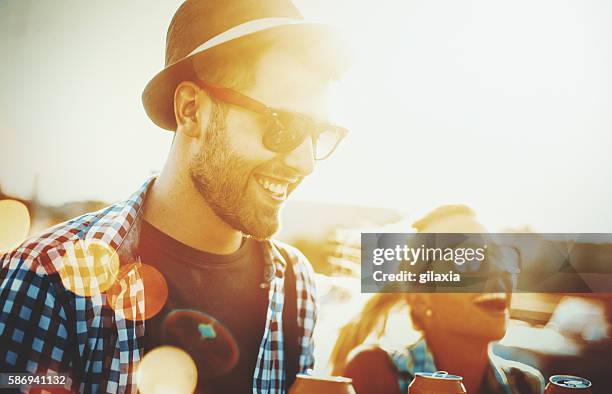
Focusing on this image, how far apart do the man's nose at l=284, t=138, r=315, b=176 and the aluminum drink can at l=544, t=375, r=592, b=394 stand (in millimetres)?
1068

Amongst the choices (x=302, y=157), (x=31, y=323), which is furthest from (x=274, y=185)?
(x=31, y=323)

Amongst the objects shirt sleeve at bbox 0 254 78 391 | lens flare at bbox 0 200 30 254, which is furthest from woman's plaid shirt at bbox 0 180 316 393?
lens flare at bbox 0 200 30 254

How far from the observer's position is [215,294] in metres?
1.55

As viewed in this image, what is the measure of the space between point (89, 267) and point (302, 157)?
716 mm

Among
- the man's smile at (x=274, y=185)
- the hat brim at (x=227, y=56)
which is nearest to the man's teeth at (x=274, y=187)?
the man's smile at (x=274, y=185)

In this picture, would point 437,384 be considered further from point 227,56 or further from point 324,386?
point 227,56

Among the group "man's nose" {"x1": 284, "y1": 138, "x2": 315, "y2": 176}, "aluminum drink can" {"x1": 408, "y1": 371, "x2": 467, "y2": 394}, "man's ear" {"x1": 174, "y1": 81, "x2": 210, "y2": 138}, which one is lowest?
"aluminum drink can" {"x1": 408, "y1": 371, "x2": 467, "y2": 394}

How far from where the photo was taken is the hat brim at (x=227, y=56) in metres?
1.51

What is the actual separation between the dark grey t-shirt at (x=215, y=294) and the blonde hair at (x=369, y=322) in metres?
0.37

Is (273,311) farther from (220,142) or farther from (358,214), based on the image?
(220,142)

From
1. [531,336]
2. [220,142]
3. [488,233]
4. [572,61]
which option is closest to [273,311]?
[220,142]

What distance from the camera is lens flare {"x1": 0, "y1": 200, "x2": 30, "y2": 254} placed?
1.55 m

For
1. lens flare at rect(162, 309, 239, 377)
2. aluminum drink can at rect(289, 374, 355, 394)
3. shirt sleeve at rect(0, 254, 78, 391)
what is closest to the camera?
shirt sleeve at rect(0, 254, 78, 391)

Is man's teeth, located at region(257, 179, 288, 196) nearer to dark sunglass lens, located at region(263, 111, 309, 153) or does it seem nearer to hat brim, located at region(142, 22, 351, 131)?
dark sunglass lens, located at region(263, 111, 309, 153)
